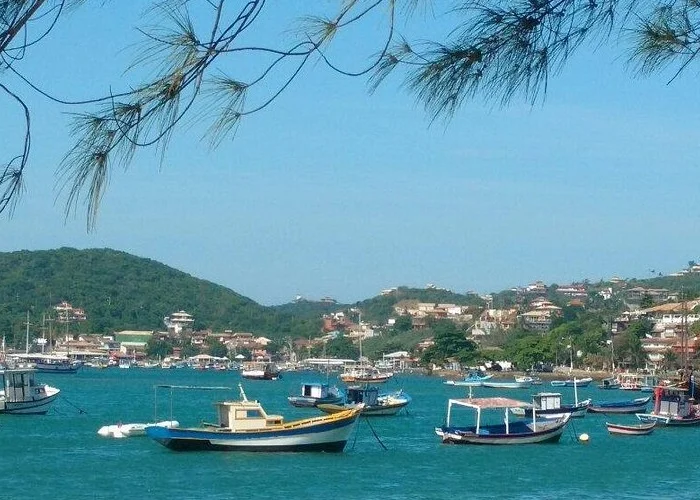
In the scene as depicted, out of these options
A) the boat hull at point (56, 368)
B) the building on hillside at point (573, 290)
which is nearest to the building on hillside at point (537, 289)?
the building on hillside at point (573, 290)

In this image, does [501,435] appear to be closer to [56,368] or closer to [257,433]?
[257,433]

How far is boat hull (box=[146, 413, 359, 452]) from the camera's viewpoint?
25859mm

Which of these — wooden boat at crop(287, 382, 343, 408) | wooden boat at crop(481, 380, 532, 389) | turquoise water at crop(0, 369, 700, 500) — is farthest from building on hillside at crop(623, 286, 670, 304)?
turquoise water at crop(0, 369, 700, 500)

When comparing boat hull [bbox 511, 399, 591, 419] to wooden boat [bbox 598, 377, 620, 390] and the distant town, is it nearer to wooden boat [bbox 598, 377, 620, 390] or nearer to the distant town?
wooden boat [bbox 598, 377, 620, 390]

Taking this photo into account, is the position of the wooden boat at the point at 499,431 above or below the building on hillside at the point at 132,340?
below

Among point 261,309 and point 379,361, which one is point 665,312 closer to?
point 379,361

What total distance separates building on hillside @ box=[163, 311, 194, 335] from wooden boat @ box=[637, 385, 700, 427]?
112553 mm

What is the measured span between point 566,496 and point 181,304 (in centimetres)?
13967

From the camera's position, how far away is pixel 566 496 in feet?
69.8

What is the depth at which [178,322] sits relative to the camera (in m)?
150

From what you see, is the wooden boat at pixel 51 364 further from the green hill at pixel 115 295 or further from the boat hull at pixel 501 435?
the boat hull at pixel 501 435

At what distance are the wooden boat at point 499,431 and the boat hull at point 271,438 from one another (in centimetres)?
361

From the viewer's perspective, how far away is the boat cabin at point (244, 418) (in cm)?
2625

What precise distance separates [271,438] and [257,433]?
34 cm
